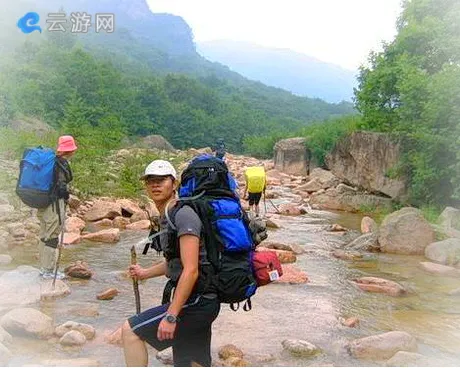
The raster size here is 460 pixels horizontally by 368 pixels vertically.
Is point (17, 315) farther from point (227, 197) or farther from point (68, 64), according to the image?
point (68, 64)

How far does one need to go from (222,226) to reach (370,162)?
575 inches

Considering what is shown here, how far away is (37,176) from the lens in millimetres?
5988

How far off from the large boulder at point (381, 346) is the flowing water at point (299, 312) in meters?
0.10

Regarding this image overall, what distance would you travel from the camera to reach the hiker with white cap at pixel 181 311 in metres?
2.83

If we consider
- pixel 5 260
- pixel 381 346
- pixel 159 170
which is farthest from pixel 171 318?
pixel 5 260

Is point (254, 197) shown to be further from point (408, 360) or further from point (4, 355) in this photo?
point (4, 355)

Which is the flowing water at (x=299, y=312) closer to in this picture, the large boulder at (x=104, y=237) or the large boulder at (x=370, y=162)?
the large boulder at (x=104, y=237)

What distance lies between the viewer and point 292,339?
5.07 metres

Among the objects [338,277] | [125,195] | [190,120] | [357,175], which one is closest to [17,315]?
[338,277]

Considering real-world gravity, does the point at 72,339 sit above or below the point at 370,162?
below

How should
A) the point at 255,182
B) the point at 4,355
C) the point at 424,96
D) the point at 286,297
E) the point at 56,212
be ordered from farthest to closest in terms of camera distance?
the point at 424,96
the point at 255,182
the point at 286,297
the point at 56,212
the point at 4,355

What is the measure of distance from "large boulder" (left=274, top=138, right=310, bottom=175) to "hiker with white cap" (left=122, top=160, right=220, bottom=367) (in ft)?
88.6

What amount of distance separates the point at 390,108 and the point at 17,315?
48.0ft

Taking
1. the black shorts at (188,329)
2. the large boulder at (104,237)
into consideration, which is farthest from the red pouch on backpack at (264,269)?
the large boulder at (104,237)
